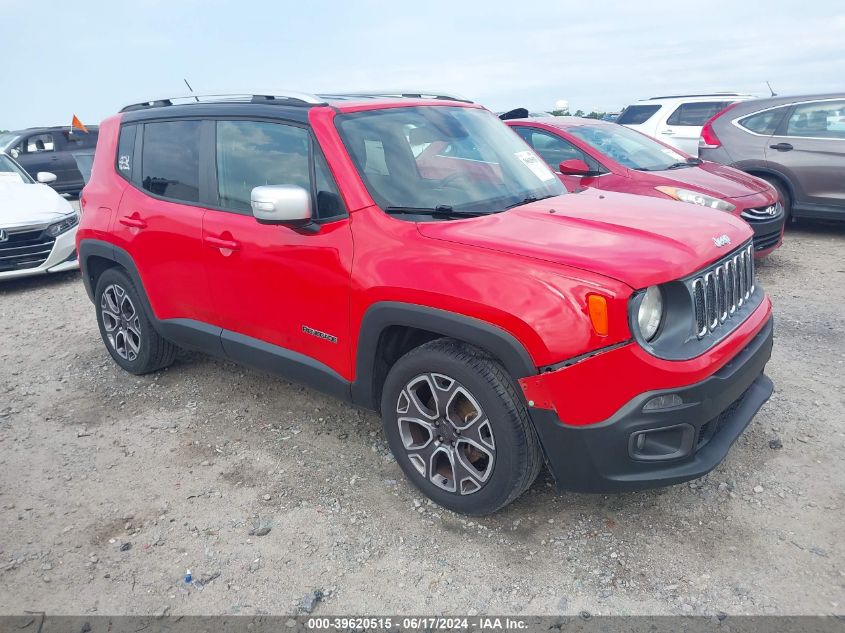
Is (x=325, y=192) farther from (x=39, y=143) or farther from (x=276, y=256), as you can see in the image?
(x=39, y=143)

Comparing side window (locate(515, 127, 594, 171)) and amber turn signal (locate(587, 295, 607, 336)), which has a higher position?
side window (locate(515, 127, 594, 171))

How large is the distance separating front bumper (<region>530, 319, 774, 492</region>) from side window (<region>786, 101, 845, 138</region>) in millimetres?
6639

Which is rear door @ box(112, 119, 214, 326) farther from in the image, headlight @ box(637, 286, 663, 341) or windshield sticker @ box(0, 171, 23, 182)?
windshield sticker @ box(0, 171, 23, 182)

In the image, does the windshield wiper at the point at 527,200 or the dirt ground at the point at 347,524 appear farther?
the windshield wiper at the point at 527,200

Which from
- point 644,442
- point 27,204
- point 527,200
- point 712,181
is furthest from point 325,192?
point 27,204

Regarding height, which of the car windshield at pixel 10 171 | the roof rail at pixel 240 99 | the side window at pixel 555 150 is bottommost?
the side window at pixel 555 150

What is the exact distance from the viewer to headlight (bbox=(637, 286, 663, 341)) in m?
2.55

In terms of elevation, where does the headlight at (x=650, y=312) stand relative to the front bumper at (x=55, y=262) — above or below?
above

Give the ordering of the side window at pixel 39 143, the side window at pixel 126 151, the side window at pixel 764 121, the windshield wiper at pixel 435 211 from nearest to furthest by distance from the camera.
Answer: the windshield wiper at pixel 435 211 → the side window at pixel 126 151 → the side window at pixel 764 121 → the side window at pixel 39 143

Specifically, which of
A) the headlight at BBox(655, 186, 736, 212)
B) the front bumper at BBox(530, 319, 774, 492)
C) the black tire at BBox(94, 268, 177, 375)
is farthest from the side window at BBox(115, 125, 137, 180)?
the headlight at BBox(655, 186, 736, 212)

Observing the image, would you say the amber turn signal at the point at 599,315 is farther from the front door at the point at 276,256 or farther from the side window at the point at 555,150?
the side window at the point at 555,150

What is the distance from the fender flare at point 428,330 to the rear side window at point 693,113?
1059cm

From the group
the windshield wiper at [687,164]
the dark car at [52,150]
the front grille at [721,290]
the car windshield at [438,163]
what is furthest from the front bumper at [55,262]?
the dark car at [52,150]

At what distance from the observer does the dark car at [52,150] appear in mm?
14812
